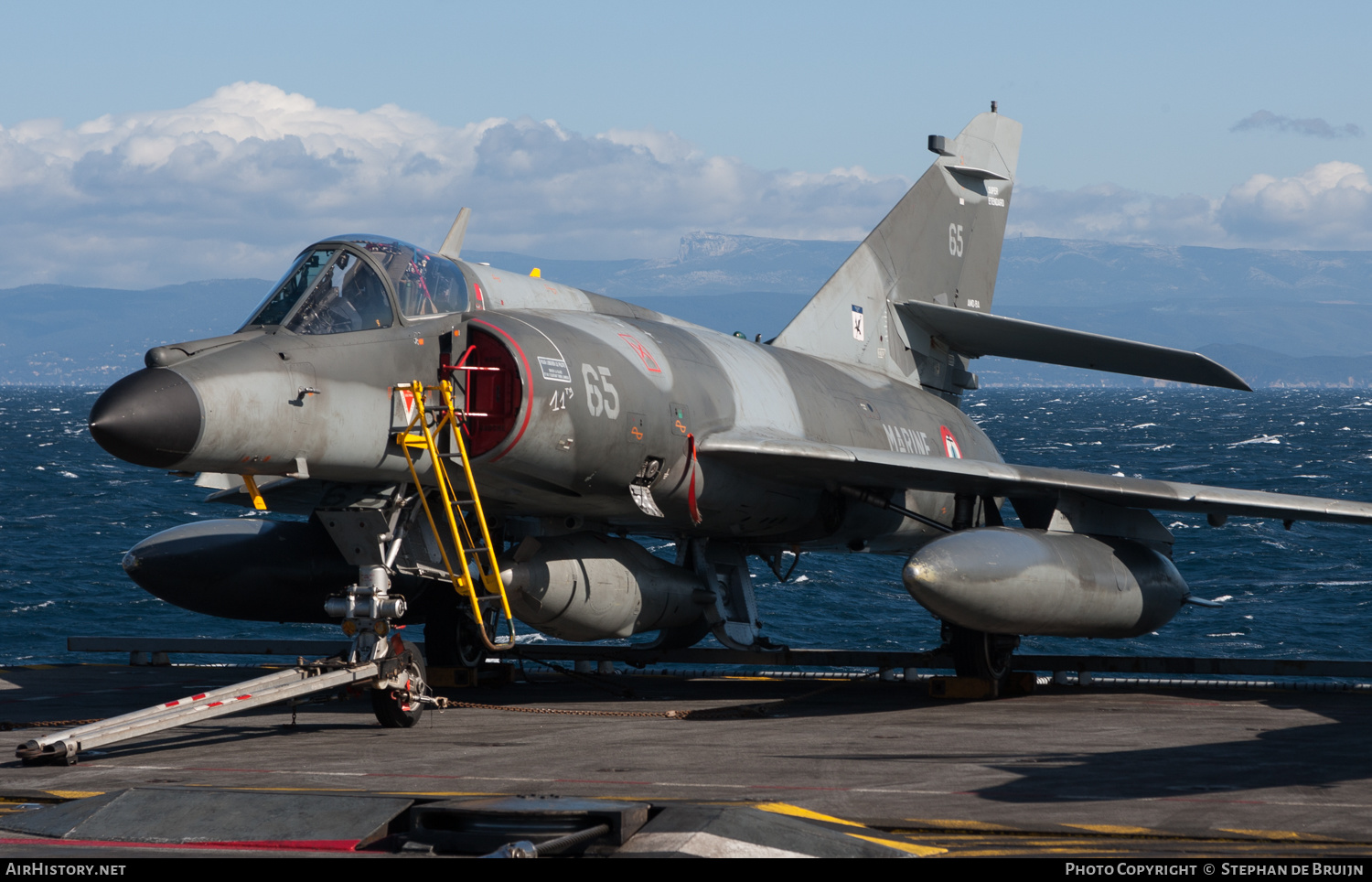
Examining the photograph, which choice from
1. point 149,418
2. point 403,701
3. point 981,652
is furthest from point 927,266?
point 149,418

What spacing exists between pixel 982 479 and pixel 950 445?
325 centimetres

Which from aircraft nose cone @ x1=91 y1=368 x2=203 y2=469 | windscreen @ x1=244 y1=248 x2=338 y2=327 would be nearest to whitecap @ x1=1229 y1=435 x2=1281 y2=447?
windscreen @ x1=244 y1=248 x2=338 y2=327

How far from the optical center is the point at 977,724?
11156mm

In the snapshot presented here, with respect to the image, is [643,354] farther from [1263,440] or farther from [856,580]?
[1263,440]

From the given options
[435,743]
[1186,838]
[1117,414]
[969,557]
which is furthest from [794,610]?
[1117,414]

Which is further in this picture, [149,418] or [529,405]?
[529,405]

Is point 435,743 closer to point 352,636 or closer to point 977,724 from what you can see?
point 352,636

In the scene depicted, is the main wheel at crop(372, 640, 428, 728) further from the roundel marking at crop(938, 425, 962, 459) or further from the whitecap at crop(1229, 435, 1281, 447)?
the whitecap at crop(1229, 435, 1281, 447)

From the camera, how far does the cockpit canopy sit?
410 inches

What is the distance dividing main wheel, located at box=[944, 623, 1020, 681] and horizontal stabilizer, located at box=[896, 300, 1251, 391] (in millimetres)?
2807

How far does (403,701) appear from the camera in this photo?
34.8ft

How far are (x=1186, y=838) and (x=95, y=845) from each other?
4.85 m

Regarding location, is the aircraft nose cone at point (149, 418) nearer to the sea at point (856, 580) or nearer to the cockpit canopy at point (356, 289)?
the cockpit canopy at point (356, 289)

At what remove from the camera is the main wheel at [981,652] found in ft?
45.7
